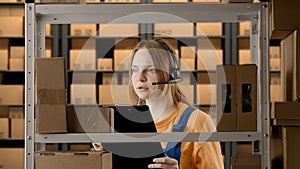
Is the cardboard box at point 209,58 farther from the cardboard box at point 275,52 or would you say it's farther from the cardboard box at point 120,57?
the cardboard box at point 120,57

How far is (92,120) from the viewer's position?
2172mm

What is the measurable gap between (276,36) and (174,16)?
45 cm

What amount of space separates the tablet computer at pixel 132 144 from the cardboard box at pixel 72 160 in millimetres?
101

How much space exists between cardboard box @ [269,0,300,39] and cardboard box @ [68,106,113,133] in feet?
2.22

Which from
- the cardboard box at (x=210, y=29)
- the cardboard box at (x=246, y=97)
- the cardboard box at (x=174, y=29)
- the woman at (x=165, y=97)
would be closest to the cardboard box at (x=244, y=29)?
the cardboard box at (x=210, y=29)

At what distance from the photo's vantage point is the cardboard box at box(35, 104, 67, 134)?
2129 mm

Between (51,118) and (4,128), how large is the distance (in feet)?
10.7

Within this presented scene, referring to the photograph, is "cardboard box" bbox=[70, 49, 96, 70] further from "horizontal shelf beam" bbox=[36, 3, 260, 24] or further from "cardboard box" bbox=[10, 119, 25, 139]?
"horizontal shelf beam" bbox=[36, 3, 260, 24]

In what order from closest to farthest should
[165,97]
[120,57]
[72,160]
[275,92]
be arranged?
[72,160] → [165,97] → [275,92] → [120,57]

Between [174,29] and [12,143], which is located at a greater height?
[174,29]

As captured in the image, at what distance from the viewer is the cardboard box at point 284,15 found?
7.52 feet

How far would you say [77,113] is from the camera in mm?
2176

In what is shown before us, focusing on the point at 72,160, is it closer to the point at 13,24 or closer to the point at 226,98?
the point at 226,98

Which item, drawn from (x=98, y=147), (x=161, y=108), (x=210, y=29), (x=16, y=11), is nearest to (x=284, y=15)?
(x=161, y=108)
